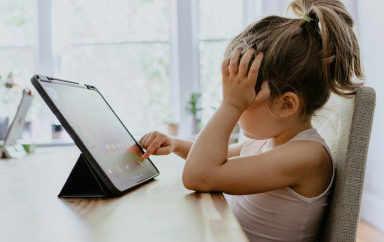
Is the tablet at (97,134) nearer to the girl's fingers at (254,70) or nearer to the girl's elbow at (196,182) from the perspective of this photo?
the girl's elbow at (196,182)

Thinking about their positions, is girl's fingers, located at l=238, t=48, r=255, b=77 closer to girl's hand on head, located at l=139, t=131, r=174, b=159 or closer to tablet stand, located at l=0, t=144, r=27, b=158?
girl's hand on head, located at l=139, t=131, r=174, b=159

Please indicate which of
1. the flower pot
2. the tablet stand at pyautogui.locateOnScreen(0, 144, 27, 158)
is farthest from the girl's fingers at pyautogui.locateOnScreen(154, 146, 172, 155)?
the flower pot

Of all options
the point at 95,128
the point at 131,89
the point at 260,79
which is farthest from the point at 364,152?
the point at 131,89

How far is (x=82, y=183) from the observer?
0.80 meters

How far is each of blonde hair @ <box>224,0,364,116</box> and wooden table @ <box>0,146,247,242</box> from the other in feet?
1.08

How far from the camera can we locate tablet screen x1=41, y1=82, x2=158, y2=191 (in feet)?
2.53

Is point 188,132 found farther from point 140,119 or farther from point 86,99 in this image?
point 86,99

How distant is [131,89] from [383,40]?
2.11 meters

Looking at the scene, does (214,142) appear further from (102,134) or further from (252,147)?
(252,147)

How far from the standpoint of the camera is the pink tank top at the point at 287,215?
3.08 ft

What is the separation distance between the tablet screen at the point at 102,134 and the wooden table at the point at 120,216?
0.04 meters

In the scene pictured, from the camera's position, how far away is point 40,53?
12.0 ft

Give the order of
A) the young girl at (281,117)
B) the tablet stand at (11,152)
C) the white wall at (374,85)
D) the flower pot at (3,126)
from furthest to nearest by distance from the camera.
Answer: the flower pot at (3,126), the white wall at (374,85), the tablet stand at (11,152), the young girl at (281,117)

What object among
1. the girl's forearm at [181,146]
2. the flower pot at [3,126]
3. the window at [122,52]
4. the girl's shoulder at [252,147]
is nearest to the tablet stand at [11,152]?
the girl's forearm at [181,146]
